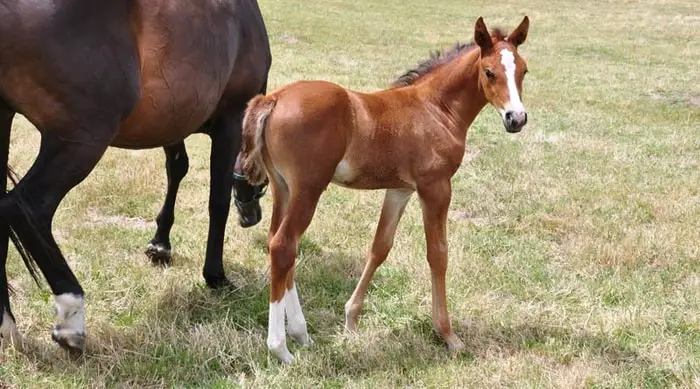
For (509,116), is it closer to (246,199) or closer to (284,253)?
(284,253)

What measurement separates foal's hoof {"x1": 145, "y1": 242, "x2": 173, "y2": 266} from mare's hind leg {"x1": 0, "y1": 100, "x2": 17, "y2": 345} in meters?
1.25

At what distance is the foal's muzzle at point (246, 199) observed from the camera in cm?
492

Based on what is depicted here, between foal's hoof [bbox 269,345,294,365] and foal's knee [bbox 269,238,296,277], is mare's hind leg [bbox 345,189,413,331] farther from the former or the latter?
foal's knee [bbox 269,238,296,277]

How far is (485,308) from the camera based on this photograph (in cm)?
431

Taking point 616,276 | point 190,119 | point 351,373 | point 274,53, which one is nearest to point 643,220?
point 616,276

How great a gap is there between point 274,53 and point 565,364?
44.7 ft

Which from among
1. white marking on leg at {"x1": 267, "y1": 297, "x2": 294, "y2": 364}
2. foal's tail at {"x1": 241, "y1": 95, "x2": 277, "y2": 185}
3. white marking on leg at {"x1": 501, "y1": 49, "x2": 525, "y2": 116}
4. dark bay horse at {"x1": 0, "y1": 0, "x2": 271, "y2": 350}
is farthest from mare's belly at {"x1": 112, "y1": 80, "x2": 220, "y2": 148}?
white marking on leg at {"x1": 501, "y1": 49, "x2": 525, "y2": 116}

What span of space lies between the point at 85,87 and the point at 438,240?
1993 millimetres

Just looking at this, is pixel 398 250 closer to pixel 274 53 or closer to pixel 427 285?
pixel 427 285

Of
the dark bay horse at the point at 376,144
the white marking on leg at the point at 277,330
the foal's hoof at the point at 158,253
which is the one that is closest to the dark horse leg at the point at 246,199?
the foal's hoof at the point at 158,253

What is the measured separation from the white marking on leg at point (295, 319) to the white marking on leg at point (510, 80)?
1.49 meters

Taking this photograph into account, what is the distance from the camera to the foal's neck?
3.95 metres

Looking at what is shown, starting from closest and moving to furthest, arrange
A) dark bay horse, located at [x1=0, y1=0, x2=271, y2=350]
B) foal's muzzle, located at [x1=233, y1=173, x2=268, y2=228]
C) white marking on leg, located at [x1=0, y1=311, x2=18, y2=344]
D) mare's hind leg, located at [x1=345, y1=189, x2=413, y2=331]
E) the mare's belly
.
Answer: dark bay horse, located at [x1=0, y1=0, x2=271, y2=350]
white marking on leg, located at [x1=0, y1=311, x2=18, y2=344]
the mare's belly
mare's hind leg, located at [x1=345, y1=189, x2=413, y2=331]
foal's muzzle, located at [x1=233, y1=173, x2=268, y2=228]

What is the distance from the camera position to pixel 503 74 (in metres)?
3.62
